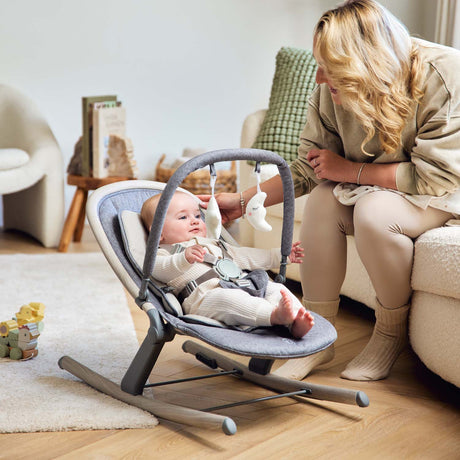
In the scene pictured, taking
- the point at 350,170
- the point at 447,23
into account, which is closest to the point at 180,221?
the point at 350,170

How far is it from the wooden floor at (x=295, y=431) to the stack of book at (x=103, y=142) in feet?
4.97

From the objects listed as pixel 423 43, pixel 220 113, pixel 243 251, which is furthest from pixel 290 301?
pixel 220 113

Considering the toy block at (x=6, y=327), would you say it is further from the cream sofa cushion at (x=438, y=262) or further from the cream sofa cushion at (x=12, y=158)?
the cream sofa cushion at (x=12, y=158)

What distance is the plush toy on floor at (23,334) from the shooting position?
1.61 m

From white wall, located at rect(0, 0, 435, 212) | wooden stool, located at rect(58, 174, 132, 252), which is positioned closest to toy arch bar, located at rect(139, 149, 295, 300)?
wooden stool, located at rect(58, 174, 132, 252)

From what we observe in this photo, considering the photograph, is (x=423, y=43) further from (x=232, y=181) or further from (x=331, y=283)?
(x=232, y=181)

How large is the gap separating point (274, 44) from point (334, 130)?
93.6 inches

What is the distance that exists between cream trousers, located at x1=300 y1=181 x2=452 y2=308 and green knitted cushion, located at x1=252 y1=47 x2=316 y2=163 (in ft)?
2.69

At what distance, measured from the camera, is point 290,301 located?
1.25 m

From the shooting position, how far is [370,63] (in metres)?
1.40

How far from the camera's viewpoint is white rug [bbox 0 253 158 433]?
1305 mm

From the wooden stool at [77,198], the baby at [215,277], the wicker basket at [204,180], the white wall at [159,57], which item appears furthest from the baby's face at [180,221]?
the white wall at [159,57]

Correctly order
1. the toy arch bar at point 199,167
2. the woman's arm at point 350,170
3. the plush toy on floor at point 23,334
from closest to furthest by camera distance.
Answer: the toy arch bar at point 199,167 < the woman's arm at point 350,170 < the plush toy on floor at point 23,334

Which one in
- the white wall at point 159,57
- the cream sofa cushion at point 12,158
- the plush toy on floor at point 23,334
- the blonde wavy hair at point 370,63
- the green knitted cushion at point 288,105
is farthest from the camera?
the white wall at point 159,57
